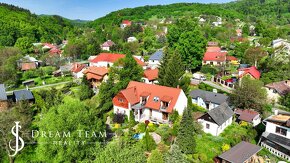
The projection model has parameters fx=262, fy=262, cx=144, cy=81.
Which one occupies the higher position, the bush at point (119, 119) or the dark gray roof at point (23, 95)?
the dark gray roof at point (23, 95)

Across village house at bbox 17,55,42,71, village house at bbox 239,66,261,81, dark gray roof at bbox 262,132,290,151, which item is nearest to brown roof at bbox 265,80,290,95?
village house at bbox 239,66,261,81

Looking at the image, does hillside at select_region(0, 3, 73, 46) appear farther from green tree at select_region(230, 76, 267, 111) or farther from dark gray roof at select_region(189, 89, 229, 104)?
green tree at select_region(230, 76, 267, 111)

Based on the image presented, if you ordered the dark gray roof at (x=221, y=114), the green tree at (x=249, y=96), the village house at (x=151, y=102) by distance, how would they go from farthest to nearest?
the green tree at (x=249, y=96) → the village house at (x=151, y=102) → the dark gray roof at (x=221, y=114)

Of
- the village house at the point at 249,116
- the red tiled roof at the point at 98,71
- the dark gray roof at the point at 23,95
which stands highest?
the red tiled roof at the point at 98,71

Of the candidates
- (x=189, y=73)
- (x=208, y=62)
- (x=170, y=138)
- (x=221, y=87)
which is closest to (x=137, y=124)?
(x=170, y=138)

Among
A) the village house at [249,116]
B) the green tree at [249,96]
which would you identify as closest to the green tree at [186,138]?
the village house at [249,116]

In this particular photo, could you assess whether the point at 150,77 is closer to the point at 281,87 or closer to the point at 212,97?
the point at 212,97

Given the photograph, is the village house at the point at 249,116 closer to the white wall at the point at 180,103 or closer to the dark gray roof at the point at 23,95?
the white wall at the point at 180,103
